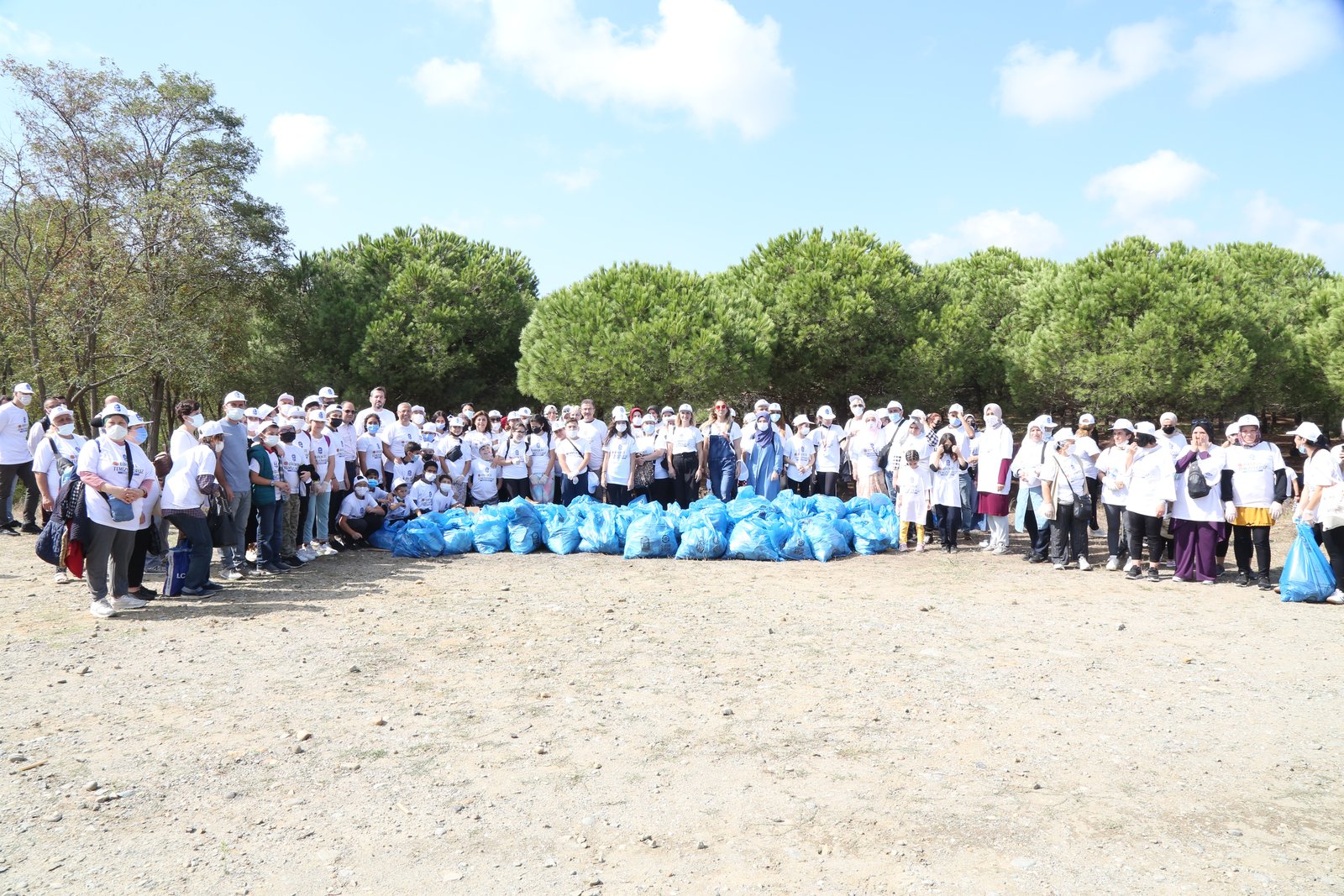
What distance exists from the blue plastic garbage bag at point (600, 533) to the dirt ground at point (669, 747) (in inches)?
97.2

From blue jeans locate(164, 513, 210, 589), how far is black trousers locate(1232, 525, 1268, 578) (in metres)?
9.36

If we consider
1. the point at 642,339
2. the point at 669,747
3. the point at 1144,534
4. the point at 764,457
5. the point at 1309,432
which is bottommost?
the point at 669,747

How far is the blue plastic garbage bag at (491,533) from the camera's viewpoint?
10375 millimetres

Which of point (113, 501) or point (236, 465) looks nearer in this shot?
point (113, 501)

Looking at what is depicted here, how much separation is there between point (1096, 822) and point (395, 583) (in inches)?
255

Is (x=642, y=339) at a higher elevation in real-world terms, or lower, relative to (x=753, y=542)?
higher

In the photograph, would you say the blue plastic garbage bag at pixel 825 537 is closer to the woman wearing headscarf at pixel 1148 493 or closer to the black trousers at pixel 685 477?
the black trousers at pixel 685 477

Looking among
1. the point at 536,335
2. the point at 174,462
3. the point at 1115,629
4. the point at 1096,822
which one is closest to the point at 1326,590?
the point at 1115,629

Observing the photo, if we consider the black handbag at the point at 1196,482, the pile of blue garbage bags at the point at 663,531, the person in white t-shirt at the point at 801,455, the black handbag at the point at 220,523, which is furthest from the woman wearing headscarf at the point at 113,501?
the black handbag at the point at 1196,482

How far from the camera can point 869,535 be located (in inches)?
408

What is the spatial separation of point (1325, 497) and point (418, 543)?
8.77 m

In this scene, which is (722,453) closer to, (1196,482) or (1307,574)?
(1196,482)

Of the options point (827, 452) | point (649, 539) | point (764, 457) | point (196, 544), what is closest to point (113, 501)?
point (196, 544)

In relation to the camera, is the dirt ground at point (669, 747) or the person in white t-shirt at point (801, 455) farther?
the person in white t-shirt at point (801, 455)
